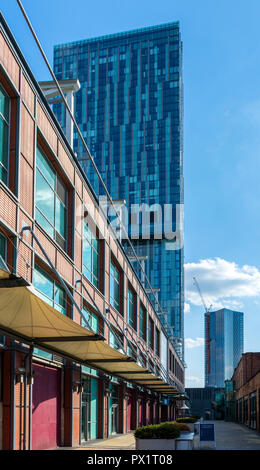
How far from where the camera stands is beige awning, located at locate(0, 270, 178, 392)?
1284 centimetres

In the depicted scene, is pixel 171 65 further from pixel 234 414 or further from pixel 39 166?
pixel 39 166

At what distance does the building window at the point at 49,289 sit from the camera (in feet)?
65.2

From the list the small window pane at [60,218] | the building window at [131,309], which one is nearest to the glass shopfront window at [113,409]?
the building window at [131,309]

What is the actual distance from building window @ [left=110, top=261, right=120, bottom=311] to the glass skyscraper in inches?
4644

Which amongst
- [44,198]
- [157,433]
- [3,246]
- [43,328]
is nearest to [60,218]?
[44,198]

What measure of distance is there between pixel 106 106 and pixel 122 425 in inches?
5688

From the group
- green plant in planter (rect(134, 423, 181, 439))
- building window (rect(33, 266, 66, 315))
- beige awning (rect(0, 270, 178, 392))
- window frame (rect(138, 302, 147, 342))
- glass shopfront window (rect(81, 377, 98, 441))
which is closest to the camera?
beige awning (rect(0, 270, 178, 392))

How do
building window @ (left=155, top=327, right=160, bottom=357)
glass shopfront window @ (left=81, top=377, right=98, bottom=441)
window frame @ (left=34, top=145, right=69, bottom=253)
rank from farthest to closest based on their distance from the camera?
building window @ (left=155, top=327, right=160, bottom=357) → glass shopfront window @ (left=81, top=377, right=98, bottom=441) → window frame @ (left=34, top=145, right=69, bottom=253)

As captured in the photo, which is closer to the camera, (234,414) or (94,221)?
(94,221)

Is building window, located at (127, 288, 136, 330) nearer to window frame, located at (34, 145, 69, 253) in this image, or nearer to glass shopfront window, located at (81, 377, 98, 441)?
glass shopfront window, located at (81, 377, 98, 441)

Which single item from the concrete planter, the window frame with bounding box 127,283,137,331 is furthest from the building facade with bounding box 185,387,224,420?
the concrete planter

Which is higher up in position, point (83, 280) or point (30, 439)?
point (83, 280)

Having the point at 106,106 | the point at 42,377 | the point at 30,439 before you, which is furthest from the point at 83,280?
the point at 106,106

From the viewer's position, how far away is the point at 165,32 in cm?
17775
